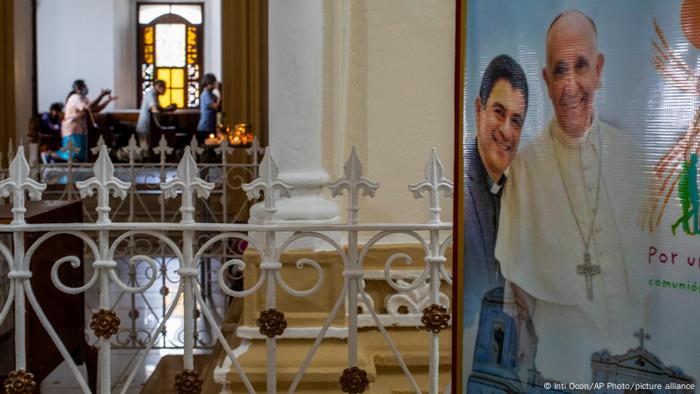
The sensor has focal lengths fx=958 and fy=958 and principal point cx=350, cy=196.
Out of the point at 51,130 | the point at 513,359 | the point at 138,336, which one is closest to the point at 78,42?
the point at 51,130

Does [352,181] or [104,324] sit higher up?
[352,181]

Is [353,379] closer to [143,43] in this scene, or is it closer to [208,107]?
[208,107]

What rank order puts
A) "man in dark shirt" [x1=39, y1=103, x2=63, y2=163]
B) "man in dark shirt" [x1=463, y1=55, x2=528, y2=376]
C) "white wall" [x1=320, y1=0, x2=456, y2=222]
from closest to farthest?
"man in dark shirt" [x1=463, y1=55, x2=528, y2=376] < "white wall" [x1=320, y1=0, x2=456, y2=222] < "man in dark shirt" [x1=39, y1=103, x2=63, y2=163]

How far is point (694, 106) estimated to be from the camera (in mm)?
1681

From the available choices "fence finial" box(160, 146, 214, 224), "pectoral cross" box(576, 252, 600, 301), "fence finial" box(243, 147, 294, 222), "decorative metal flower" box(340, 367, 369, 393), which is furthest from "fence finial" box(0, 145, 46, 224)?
"pectoral cross" box(576, 252, 600, 301)

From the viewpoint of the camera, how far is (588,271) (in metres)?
1.83

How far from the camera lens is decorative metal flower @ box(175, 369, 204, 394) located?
3010 mm

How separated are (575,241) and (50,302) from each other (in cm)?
256

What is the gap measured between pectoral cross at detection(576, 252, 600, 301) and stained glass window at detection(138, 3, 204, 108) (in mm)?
21609

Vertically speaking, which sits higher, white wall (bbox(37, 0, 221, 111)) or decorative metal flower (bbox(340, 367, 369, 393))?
white wall (bbox(37, 0, 221, 111))

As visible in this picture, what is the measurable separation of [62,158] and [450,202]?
560 inches

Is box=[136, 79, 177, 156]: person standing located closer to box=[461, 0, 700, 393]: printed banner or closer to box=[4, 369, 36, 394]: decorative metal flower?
box=[4, 369, 36, 394]: decorative metal flower

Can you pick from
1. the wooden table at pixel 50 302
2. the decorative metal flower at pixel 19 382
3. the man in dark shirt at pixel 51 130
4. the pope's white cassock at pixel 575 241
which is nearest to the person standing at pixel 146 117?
the man in dark shirt at pixel 51 130

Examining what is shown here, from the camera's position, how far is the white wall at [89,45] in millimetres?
21484
